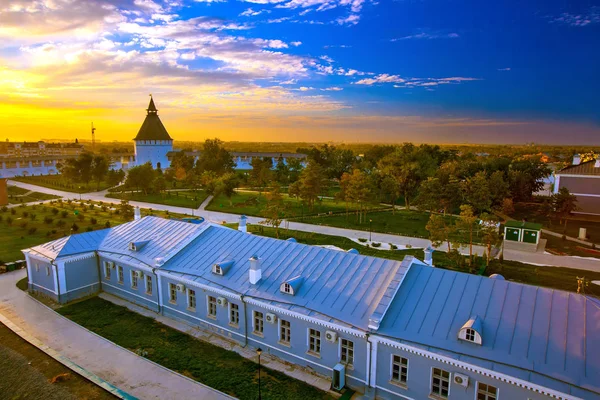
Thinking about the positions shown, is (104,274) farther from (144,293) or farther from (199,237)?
(199,237)

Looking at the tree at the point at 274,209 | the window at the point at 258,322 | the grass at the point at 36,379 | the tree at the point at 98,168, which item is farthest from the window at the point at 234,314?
the tree at the point at 98,168

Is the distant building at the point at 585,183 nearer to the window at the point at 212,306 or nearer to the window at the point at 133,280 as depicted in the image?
the window at the point at 212,306

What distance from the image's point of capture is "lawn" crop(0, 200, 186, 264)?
29.5 meters

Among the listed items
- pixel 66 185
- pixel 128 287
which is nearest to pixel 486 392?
pixel 128 287

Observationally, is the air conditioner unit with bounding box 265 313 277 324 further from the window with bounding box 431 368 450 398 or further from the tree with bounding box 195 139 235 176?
the tree with bounding box 195 139 235 176

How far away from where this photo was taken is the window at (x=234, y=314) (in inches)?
611

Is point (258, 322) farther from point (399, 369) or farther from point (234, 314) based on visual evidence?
point (399, 369)

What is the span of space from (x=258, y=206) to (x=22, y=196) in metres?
34.1

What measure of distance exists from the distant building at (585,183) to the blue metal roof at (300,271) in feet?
134

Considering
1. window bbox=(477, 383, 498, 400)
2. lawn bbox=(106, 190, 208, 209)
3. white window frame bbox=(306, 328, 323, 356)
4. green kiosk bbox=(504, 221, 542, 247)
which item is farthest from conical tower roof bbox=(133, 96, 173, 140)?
window bbox=(477, 383, 498, 400)

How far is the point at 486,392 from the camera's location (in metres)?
10.5

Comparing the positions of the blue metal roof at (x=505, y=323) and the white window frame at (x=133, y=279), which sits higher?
the blue metal roof at (x=505, y=323)

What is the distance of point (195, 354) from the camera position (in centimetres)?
1496

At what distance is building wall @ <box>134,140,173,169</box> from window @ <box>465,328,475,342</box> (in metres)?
81.9
